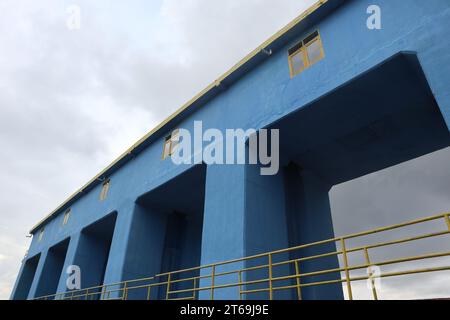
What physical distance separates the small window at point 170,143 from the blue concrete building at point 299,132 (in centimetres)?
22

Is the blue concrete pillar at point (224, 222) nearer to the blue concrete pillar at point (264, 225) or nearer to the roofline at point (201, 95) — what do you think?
the blue concrete pillar at point (264, 225)

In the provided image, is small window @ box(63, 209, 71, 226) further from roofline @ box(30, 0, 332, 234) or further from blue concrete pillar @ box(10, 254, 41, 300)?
blue concrete pillar @ box(10, 254, 41, 300)

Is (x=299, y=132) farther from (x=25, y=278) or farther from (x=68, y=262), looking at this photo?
(x=25, y=278)

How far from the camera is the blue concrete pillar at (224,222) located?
10078mm

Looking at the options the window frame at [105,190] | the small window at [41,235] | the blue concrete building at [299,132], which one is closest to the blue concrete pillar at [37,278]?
the small window at [41,235]

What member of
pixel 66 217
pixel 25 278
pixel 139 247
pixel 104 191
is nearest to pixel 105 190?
pixel 104 191

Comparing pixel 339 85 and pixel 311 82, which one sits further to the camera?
pixel 311 82

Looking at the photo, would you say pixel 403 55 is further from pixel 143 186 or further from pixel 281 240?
pixel 143 186

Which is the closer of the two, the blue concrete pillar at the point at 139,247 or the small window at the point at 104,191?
the blue concrete pillar at the point at 139,247

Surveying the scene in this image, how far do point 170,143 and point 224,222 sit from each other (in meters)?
6.86

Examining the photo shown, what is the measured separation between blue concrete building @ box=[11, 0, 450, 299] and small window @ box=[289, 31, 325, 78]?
5cm
